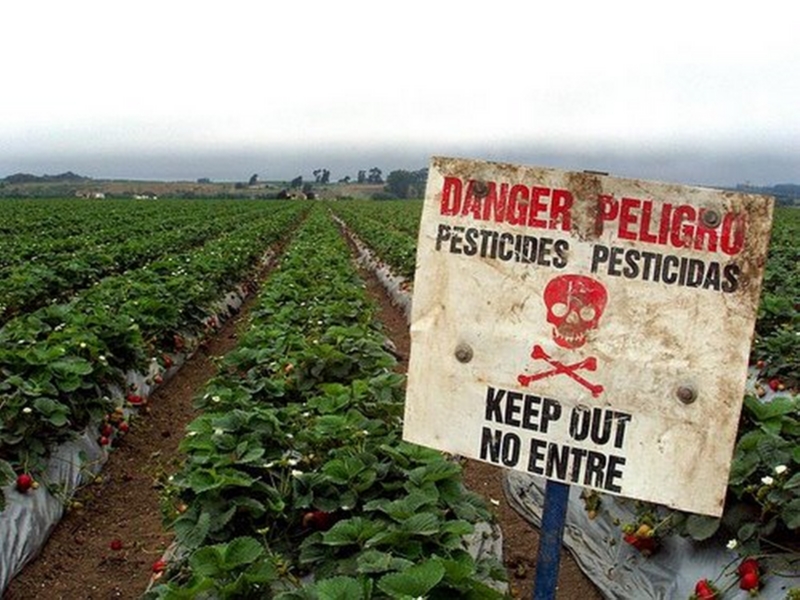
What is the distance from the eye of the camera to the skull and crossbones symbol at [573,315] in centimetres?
170

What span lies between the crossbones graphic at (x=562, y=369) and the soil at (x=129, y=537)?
1618 millimetres

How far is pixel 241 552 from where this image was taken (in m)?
2.47

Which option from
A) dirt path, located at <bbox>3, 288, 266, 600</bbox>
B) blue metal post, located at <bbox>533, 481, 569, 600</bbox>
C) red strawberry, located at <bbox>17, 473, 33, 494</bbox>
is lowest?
dirt path, located at <bbox>3, 288, 266, 600</bbox>

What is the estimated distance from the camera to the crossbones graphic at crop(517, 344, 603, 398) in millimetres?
1708

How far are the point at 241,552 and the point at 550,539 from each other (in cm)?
109

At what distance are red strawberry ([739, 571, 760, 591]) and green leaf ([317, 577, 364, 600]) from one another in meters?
1.62

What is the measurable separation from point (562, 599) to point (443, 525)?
53.4 inches

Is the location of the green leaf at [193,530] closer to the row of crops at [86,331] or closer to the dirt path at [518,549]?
the dirt path at [518,549]

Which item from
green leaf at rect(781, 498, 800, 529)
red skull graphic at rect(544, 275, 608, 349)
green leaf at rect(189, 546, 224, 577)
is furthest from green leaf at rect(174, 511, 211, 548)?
green leaf at rect(781, 498, 800, 529)

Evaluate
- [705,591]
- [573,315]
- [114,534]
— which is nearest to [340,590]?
[573,315]

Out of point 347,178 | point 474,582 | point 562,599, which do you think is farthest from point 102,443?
point 347,178

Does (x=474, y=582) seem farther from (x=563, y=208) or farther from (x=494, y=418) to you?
(x=563, y=208)

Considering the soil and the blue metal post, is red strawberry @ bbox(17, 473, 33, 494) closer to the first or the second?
the soil

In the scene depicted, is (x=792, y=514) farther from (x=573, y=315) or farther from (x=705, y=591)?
(x=573, y=315)
